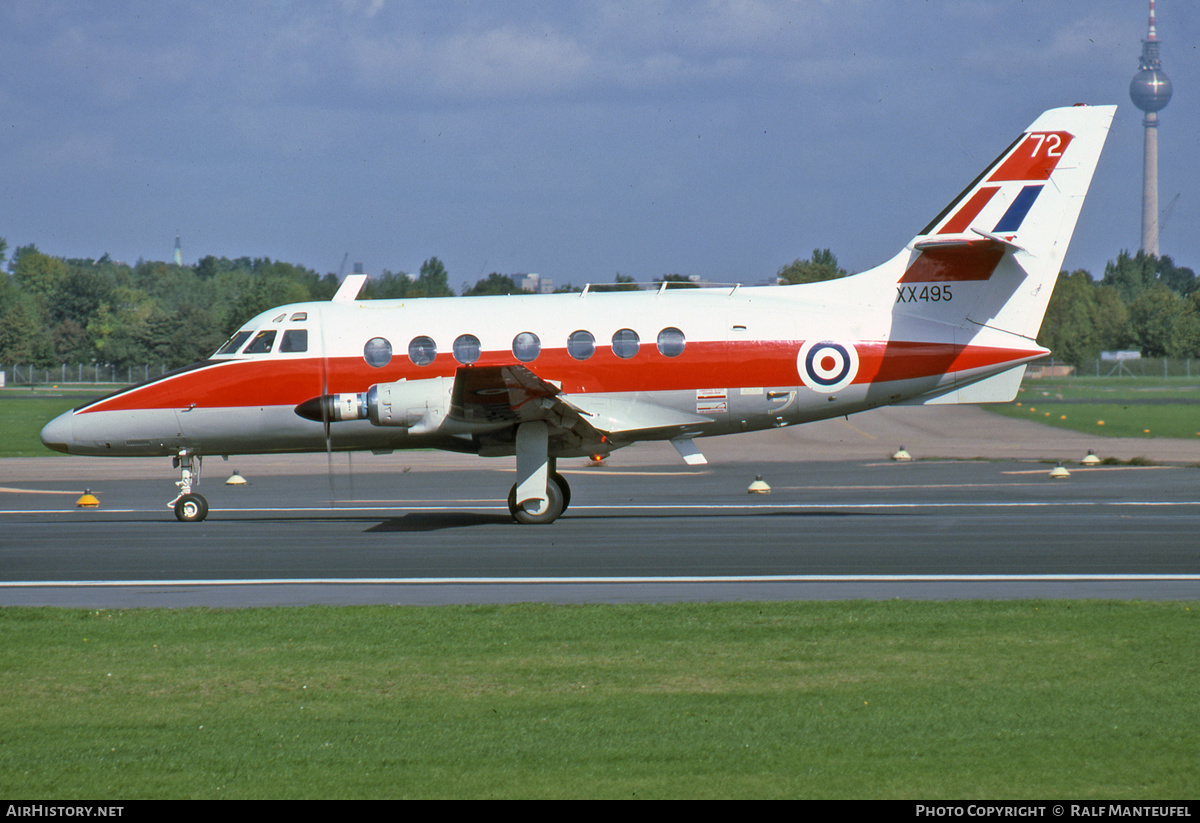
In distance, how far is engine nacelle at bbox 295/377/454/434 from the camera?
17.9 meters

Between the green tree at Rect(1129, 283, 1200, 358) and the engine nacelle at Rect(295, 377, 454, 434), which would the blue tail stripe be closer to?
the engine nacelle at Rect(295, 377, 454, 434)

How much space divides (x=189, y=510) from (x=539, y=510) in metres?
6.28

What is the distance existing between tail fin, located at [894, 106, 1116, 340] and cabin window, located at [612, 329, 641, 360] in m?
4.92

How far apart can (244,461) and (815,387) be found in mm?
22137

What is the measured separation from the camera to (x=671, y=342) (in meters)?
19.0

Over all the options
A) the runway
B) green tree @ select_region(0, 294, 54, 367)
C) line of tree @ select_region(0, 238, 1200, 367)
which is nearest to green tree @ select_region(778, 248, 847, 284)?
line of tree @ select_region(0, 238, 1200, 367)

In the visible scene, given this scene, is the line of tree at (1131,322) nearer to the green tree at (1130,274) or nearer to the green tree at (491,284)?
the green tree at (1130,274)

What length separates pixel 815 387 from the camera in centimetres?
1908

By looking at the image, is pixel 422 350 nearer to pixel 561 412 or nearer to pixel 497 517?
pixel 561 412

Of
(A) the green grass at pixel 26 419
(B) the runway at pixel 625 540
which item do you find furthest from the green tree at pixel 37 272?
(B) the runway at pixel 625 540

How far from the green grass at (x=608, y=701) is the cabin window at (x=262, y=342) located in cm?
883

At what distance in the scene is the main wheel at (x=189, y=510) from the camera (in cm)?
1988

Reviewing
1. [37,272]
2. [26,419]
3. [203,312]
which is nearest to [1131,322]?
[203,312]
